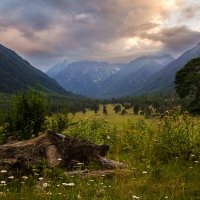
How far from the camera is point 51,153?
11.7 m

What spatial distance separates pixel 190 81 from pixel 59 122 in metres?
60.2

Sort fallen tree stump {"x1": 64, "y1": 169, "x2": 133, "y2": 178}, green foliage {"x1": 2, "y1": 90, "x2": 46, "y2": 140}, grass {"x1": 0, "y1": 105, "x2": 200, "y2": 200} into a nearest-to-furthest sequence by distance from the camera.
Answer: grass {"x1": 0, "y1": 105, "x2": 200, "y2": 200}, fallen tree stump {"x1": 64, "y1": 169, "x2": 133, "y2": 178}, green foliage {"x1": 2, "y1": 90, "x2": 46, "y2": 140}

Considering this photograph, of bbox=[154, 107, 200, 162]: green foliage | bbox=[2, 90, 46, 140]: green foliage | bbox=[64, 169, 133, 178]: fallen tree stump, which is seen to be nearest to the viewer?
bbox=[64, 169, 133, 178]: fallen tree stump

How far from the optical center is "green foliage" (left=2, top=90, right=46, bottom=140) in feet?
57.0

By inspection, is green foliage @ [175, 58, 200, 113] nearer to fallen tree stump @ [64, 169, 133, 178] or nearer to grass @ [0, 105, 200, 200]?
grass @ [0, 105, 200, 200]

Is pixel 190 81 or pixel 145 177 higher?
pixel 190 81

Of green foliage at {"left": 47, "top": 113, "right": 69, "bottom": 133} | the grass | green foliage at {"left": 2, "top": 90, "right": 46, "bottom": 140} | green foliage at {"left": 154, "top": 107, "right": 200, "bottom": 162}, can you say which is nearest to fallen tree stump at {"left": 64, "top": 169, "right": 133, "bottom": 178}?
the grass

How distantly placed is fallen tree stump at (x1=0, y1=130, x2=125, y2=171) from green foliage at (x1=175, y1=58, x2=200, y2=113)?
63.5 metres

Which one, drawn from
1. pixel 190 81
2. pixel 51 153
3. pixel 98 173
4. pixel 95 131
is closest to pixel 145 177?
pixel 98 173

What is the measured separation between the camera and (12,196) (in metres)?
8.85

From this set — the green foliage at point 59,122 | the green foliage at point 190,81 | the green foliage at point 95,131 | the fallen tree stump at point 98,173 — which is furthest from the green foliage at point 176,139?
the green foliage at point 190,81

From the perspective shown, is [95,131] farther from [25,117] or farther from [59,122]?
[25,117]

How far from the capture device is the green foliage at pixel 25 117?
684 inches

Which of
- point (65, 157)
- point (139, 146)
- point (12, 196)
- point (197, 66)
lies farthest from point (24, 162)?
point (197, 66)
